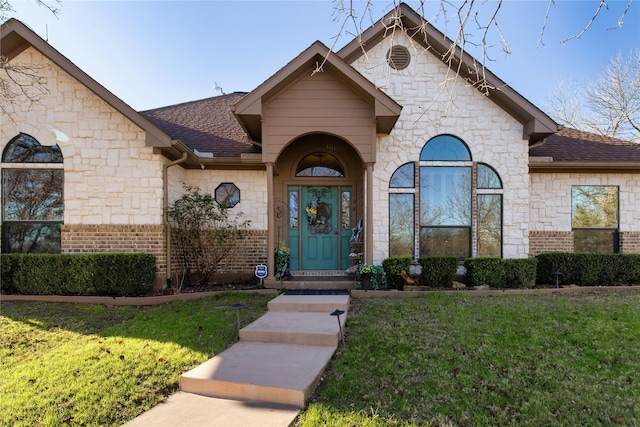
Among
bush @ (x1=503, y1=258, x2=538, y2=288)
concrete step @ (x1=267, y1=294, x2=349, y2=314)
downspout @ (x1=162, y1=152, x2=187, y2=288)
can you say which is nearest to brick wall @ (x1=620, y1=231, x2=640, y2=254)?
bush @ (x1=503, y1=258, x2=538, y2=288)

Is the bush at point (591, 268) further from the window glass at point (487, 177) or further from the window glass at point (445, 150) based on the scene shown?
the window glass at point (445, 150)

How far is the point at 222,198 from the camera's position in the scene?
9.24 m

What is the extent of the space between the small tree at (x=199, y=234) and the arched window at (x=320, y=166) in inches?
83.7

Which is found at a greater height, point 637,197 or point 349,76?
point 349,76

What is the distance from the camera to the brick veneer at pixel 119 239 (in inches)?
305

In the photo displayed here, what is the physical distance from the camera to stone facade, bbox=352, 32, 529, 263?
339 inches

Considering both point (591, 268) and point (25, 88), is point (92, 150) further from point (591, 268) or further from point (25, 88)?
point (591, 268)

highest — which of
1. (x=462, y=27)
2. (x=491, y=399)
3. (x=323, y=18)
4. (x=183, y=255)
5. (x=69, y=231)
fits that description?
(x=323, y=18)

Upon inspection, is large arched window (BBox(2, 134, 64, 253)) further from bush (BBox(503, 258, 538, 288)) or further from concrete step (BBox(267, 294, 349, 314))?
bush (BBox(503, 258, 538, 288))

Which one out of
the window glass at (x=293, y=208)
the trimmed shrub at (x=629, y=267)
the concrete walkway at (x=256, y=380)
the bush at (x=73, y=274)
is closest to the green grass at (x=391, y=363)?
the concrete walkway at (x=256, y=380)

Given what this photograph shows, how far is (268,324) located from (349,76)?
5030 millimetres

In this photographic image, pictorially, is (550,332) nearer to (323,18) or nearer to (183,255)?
(323,18)

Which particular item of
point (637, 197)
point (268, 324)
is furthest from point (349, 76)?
point (637, 197)

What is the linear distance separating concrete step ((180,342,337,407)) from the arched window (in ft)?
18.9
